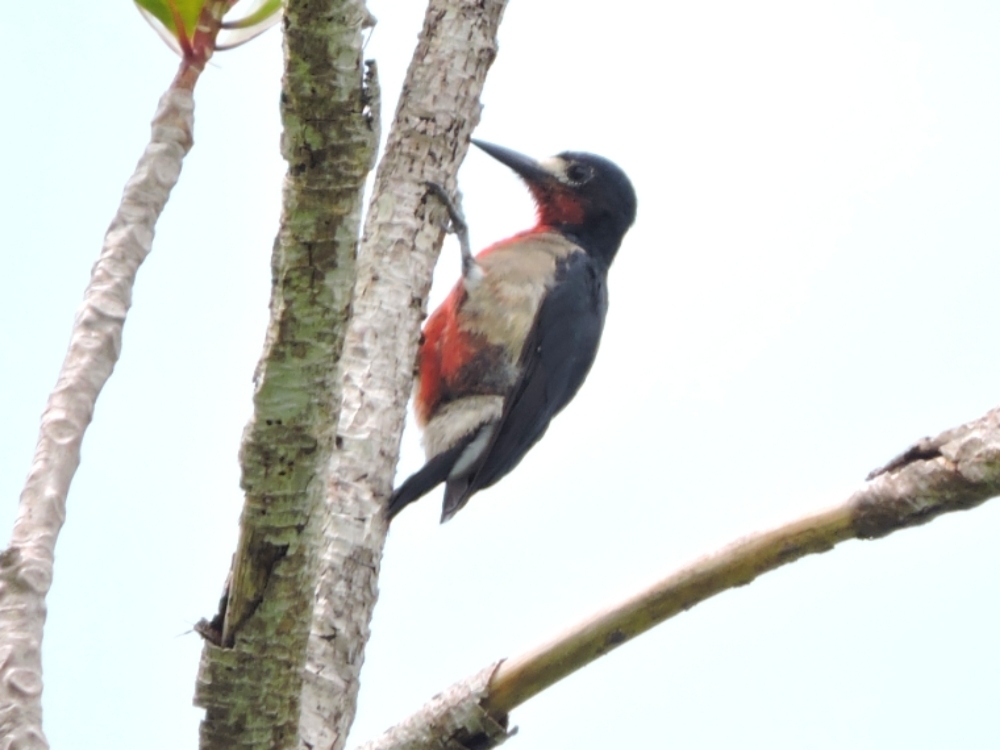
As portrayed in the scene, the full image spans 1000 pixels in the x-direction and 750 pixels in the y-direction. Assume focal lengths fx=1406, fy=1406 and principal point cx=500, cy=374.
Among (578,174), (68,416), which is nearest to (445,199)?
(68,416)

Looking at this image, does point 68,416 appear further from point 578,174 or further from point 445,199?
point 578,174

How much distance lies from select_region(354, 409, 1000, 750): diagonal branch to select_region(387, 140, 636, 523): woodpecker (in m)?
2.15

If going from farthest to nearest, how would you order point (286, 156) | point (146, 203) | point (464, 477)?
point (464, 477) < point (146, 203) < point (286, 156)

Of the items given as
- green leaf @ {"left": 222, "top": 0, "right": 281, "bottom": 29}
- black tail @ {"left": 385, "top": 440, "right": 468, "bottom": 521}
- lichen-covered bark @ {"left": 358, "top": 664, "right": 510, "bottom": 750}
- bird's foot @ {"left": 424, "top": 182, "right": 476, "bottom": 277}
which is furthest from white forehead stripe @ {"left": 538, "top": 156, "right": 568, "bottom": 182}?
lichen-covered bark @ {"left": 358, "top": 664, "right": 510, "bottom": 750}

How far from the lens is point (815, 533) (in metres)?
2.45

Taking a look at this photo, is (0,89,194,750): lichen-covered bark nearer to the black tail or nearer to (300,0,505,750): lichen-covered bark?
(300,0,505,750): lichen-covered bark

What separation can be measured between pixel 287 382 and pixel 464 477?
8.93 ft

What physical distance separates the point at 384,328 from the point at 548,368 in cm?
155

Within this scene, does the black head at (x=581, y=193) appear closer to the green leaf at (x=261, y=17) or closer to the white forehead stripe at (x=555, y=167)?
the white forehead stripe at (x=555, y=167)

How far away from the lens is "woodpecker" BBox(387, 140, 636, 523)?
5004 mm

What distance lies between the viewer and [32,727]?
2.36 meters

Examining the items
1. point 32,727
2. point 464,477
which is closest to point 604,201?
point 464,477

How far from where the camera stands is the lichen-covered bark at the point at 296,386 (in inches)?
86.2

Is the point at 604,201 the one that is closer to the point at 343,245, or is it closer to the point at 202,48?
the point at 202,48
